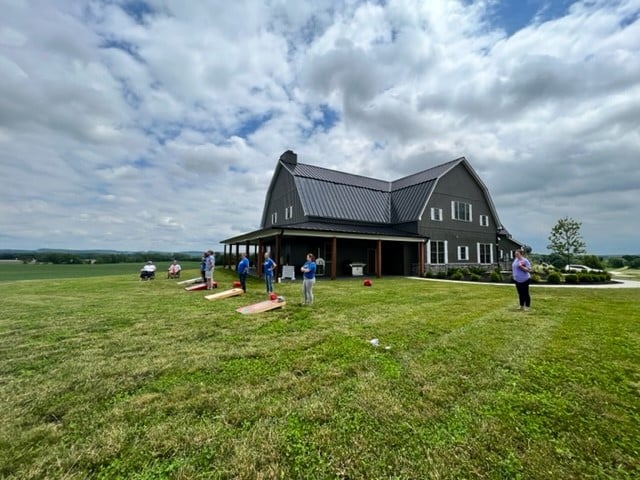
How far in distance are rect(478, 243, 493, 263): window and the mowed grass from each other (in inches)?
724

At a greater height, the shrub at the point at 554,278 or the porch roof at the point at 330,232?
the porch roof at the point at 330,232

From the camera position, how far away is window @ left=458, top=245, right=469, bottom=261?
22.1 meters

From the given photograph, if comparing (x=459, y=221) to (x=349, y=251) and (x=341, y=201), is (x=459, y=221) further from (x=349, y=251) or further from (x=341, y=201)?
(x=341, y=201)

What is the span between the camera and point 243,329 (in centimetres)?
591

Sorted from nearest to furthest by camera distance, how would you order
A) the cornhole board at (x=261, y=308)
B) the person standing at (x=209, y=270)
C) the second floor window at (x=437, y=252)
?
the cornhole board at (x=261, y=308), the person standing at (x=209, y=270), the second floor window at (x=437, y=252)

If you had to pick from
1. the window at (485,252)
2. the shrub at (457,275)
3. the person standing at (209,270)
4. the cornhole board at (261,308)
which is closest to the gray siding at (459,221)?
the window at (485,252)

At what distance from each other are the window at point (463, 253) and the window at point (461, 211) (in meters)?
2.19

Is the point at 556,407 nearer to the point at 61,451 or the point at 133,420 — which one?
the point at 133,420

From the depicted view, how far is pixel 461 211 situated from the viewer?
2245cm

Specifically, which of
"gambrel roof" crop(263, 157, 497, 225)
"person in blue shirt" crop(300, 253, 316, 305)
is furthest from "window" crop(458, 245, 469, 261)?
"person in blue shirt" crop(300, 253, 316, 305)

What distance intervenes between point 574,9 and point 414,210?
12613 mm

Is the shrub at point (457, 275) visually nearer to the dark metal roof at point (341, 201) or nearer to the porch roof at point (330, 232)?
the porch roof at point (330, 232)

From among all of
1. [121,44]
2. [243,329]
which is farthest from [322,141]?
[243,329]

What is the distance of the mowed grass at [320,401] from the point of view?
85.6 inches
